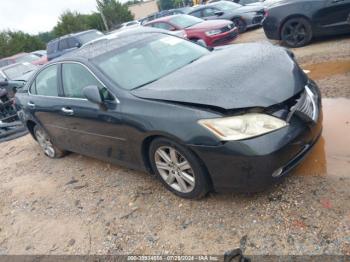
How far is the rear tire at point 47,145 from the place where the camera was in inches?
226

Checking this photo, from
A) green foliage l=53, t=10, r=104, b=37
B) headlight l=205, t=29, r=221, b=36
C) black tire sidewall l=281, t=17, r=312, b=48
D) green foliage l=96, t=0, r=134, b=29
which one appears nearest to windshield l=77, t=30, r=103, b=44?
headlight l=205, t=29, r=221, b=36

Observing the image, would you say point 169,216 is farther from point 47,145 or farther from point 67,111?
point 47,145

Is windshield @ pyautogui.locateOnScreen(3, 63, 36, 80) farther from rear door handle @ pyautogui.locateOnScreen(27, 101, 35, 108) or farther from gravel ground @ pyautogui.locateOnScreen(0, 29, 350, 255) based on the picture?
gravel ground @ pyautogui.locateOnScreen(0, 29, 350, 255)

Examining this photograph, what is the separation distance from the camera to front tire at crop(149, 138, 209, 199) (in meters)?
3.23

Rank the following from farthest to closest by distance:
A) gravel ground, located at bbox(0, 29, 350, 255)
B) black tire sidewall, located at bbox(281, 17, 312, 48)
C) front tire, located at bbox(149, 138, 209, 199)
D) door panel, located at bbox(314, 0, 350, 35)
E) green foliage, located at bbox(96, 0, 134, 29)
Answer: green foliage, located at bbox(96, 0, 134, 29) < black tire sidewall, located at bbox(281, 17, 312, 48) < door panel, located at bbox(314, 0, 350, 35) < front tire, located at bbox(149, 138, 209, 199) < gravel ground, located at bbox(0, 29, 350, 255)

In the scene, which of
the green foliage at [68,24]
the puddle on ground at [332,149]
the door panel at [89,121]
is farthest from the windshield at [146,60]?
the green foliage at [68,24]

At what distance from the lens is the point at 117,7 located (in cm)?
4844

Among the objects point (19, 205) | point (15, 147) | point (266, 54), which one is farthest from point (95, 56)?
point (15, 147)

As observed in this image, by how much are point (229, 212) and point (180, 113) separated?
3.49 feet

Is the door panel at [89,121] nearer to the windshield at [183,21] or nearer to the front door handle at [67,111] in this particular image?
the front door handle at [67,111]

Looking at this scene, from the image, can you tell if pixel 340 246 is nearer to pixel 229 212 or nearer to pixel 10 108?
pixel 229 212

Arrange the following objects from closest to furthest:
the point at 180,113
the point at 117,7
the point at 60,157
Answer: the point at 180,113 < the point at 60,157 < the point at 117,7

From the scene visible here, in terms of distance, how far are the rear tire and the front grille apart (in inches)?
156

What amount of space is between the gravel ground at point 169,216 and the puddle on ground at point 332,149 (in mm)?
11
